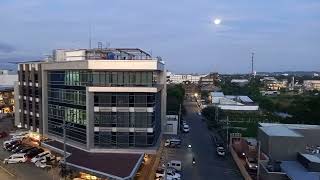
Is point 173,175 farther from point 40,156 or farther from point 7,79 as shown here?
point 7,79

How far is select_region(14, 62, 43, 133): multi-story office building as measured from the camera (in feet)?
108

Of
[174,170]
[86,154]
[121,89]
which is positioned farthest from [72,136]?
[174,170]

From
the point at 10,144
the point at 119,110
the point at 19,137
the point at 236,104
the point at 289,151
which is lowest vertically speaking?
the point at 10,144

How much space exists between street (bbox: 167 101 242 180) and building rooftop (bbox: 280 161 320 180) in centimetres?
389

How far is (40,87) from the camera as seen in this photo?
32438 mm

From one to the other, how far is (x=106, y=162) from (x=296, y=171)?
1092cm

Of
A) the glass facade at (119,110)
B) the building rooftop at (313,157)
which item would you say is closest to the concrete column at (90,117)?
the glass facade at (119,110)

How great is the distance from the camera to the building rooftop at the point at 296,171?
2002 centimetres

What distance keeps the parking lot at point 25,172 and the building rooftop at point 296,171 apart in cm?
1392

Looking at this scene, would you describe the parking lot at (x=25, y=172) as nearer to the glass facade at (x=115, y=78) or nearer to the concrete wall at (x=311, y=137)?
the glass facade at (x=115, y=78)

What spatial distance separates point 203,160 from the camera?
3073 centimetres

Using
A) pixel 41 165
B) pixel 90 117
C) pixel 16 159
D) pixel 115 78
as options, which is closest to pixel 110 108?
Answer: pixel 90 117

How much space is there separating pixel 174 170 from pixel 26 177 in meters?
9.70

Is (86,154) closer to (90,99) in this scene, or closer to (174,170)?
(90,99)
